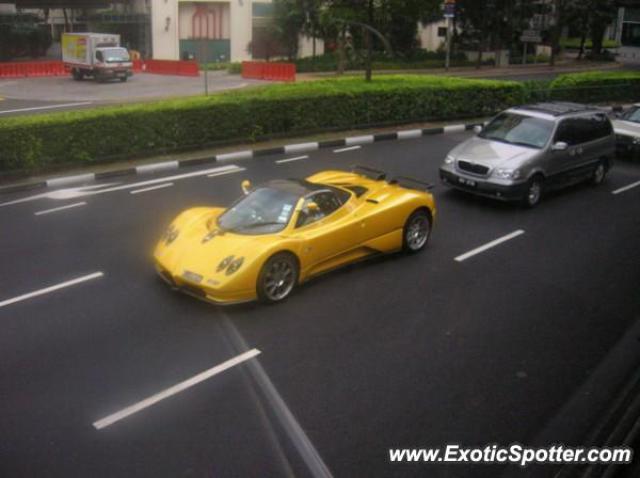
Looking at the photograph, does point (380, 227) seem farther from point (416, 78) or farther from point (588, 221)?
point (416, 78)

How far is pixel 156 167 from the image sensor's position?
14.8m

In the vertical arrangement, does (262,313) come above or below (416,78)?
below

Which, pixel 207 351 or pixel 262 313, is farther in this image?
pixel 262 313

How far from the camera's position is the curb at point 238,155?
13547 mm

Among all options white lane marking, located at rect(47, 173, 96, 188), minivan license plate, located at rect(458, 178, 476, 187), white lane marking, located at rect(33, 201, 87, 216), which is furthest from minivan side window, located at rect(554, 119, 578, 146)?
white lane marking, located at rect(47, 173, 96, 188)

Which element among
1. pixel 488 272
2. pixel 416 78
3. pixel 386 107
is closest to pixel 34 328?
pixel 488 272

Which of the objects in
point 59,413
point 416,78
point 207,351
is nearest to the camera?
point 59,413

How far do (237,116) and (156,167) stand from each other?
3.01 m

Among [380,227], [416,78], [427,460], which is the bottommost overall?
[427,460]

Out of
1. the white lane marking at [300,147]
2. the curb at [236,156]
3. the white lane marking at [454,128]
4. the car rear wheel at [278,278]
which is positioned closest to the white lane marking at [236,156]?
the curb at [236,156]

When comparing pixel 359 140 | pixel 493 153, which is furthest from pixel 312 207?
pixel 359 140

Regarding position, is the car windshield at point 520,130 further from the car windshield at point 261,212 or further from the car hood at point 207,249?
the car hood at point 207,249

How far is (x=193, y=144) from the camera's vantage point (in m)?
16.3

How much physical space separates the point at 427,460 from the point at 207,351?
2568 mm
